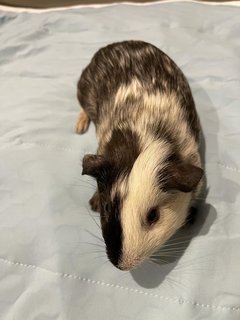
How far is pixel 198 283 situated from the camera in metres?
1.49

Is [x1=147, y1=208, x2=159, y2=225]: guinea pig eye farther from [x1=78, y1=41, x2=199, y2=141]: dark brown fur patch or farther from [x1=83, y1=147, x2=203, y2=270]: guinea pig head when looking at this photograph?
[x1=78, y1=41, x2=199, y2=141]: dark brown fur patch

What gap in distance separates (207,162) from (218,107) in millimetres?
277

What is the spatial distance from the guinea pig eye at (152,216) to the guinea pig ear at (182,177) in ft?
0.23

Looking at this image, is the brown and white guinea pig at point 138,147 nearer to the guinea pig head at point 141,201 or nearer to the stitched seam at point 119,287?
the guinea pig head at point 141,201

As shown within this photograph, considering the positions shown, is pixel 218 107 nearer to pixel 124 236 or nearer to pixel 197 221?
pixel 197 221

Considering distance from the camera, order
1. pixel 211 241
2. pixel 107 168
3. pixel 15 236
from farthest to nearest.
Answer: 1. pixel 15 236
2. pixel 211 241
3. pixel 107 168

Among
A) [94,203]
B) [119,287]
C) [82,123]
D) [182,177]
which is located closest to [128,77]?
[82,123]

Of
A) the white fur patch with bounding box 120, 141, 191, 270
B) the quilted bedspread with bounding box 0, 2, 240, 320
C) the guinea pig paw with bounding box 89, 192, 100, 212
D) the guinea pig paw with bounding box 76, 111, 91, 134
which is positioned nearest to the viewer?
the white fur patch with bounding box 120, 141, 191, 270

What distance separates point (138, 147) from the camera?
151cm

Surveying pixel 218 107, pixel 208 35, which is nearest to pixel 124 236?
pixel 218 107

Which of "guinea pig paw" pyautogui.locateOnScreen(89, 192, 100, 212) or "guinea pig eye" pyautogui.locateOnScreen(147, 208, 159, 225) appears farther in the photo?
"guinea pig paw" pyautogui.locateOnScreen(89, 192, 100, 212)

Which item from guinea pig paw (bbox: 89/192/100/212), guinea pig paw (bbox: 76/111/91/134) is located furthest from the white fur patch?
guinea pig paw (bbox: 76/111/91/134)

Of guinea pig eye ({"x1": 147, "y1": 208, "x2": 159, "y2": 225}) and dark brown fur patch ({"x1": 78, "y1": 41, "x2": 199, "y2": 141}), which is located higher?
dark brown fur patch ({"x1": 78, "y1": 41, "x2": 199, "y2": 141})

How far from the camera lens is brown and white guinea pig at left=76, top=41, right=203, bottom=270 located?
137cm
